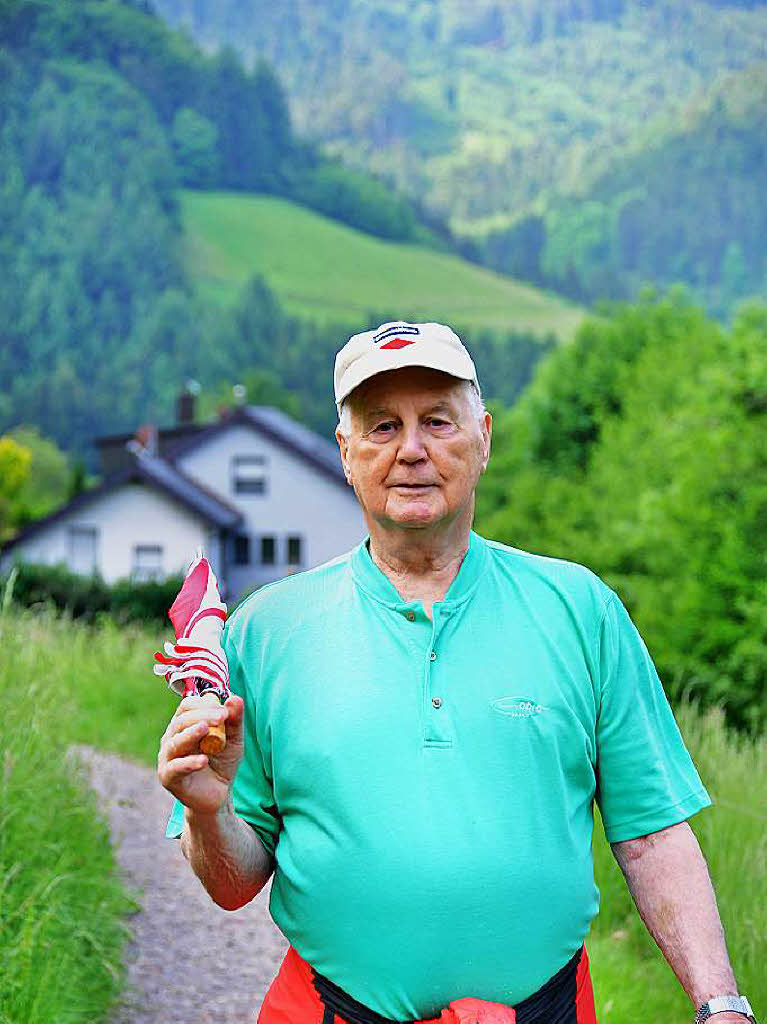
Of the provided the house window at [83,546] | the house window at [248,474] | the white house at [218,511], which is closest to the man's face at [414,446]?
the white house at [218,511]

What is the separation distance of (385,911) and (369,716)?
0.31 m

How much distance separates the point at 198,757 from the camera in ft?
6.23

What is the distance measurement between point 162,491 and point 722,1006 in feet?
186

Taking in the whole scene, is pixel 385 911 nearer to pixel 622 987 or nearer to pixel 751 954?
pixel 751 954

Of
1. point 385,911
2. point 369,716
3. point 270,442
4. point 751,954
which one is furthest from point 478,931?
point 270,442

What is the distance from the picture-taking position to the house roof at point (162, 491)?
189ft

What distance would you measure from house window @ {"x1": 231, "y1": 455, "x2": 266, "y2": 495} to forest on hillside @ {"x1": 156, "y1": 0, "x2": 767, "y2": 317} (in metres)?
74.9

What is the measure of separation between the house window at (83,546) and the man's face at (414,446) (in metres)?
58.7

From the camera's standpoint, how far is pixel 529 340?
120875 millimetres

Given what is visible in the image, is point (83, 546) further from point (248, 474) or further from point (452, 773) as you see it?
point (452, 773)

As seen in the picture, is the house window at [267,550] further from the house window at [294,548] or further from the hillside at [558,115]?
the hillside at [558,115]

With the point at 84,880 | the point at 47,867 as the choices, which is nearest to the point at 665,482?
the point at 84,880

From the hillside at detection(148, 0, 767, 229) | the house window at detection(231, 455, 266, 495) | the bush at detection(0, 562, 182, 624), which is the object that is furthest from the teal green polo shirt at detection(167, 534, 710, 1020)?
the hillside at detection(148, 0, 767, 229)

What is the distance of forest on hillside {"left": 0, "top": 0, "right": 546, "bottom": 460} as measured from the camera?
124m
